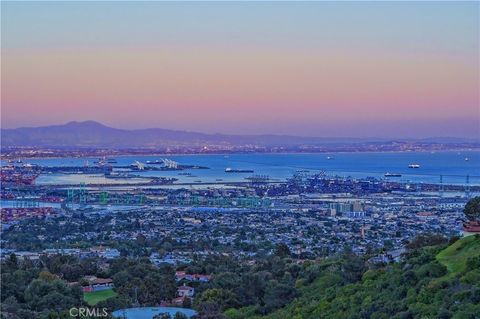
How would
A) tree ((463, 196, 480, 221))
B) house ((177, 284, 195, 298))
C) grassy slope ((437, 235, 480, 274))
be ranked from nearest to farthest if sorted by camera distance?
grassy slope ((437, 235, 480, 274)) < tree ((463, 196, 480, 221)) < house ((177, 284, 195, 298))

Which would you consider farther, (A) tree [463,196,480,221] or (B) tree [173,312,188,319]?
(A) tree [463,196,480,221]

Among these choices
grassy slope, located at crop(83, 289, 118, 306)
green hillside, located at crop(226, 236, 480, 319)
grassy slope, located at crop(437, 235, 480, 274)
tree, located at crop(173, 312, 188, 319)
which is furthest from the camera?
grassy slope, located at crop(83, 289, 118, 306)

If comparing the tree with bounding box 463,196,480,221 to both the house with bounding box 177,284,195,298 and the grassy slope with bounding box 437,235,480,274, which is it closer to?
the grassy slope with bounding box 437,235,480,274

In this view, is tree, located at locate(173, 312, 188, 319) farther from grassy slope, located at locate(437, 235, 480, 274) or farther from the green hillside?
grassy slope, located at locate(437, 235, 480, 274)

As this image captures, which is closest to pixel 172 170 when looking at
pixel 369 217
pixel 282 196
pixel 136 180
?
pixel 136 180

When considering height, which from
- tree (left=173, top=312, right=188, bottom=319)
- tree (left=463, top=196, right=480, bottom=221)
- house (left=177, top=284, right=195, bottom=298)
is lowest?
house (left=177, top=284, right=195, bottom=298)

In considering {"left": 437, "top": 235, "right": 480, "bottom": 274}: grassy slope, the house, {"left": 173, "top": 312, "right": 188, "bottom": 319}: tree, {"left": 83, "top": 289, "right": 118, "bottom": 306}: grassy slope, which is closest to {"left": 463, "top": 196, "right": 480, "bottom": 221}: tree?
{"left": 437, "top": 235, "right": 480, "bottom": 274}: grassy slope

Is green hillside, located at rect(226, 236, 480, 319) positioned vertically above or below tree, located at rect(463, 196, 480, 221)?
below

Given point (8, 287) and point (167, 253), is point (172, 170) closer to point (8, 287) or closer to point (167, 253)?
point (167, 253)
